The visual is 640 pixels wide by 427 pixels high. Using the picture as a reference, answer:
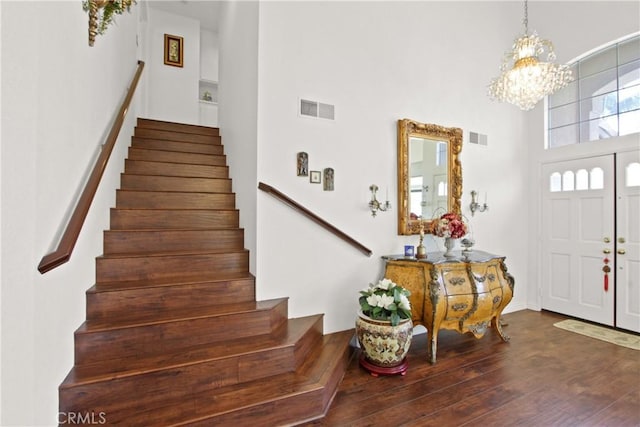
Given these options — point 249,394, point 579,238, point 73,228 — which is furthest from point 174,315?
point 579,238

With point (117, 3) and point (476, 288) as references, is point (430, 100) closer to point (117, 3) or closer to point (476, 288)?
point (476, 288)

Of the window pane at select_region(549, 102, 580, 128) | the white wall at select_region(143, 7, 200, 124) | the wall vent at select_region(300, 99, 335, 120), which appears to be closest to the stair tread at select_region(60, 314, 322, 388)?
the wall vent at select_region(300, 99, 335, 120)

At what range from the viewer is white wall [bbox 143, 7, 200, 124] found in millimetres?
5867

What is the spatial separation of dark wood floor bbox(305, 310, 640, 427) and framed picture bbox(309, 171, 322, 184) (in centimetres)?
169

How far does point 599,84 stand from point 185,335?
5.41 m

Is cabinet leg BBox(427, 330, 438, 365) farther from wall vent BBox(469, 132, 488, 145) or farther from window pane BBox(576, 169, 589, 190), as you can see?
window pane BBox(576, 169, 589, 190)

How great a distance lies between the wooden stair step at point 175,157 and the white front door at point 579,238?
14.8 ft

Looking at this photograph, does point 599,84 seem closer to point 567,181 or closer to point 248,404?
point 567,181

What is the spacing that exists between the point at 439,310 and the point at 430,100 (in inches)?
94.2

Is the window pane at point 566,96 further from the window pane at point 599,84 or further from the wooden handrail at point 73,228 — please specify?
the wooden handrail at point 73,228

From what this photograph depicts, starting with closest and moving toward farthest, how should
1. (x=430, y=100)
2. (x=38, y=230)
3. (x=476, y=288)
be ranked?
(x=38, y=230)
(x=476, y=288)
(x=430, y=100)

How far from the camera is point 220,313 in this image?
2.22 metres

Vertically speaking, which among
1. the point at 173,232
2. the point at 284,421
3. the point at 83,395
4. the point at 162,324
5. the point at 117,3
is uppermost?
the point at 117,3

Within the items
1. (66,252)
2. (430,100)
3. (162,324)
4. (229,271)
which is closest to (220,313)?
(162,324)
